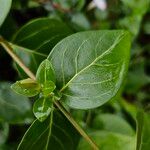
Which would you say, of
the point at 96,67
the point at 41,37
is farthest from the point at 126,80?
the point at 96,67

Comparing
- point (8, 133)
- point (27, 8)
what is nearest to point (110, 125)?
point (8, 133)

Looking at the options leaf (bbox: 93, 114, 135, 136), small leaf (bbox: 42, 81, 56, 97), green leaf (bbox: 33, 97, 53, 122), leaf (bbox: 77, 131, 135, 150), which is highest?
small leaf (bbox: 42, 81, 56, 97)

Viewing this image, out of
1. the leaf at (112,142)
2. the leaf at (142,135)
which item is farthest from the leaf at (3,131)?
the leaf at (142,135)

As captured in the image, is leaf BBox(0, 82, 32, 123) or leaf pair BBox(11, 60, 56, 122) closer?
leaf pair BBox(11, 60, 56, 122)

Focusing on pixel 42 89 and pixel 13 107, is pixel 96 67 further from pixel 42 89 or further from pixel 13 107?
pixel 13 107

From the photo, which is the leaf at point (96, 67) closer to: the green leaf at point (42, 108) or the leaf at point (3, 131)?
the green leaf at point (42, 108)

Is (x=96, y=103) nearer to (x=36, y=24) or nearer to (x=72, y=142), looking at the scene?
(x=72, y=142)

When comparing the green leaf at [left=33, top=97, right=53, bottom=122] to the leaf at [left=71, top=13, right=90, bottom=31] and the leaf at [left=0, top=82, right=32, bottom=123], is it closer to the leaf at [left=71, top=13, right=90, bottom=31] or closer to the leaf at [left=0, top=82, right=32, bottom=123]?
the leaf at [left=0, top=82, right=32, bottom=123]

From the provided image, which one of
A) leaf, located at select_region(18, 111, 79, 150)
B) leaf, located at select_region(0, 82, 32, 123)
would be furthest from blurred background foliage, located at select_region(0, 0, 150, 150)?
leaf, located at select_region(18, 111, 79, 150)
